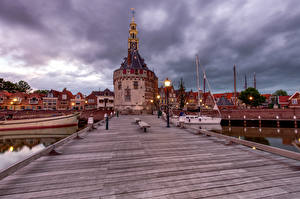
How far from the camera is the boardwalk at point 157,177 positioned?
9.73 ft

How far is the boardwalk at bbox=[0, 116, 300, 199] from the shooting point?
2965 mm

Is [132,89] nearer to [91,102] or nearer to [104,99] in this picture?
[104,99]

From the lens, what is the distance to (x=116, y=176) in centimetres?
377

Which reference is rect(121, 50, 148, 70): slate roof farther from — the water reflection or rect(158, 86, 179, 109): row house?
the water reflection

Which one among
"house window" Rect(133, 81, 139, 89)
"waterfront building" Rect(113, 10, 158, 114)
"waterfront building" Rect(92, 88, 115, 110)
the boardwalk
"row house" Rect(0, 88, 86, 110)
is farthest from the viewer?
"waterfront building" Rect(92, 88, 115, 110)

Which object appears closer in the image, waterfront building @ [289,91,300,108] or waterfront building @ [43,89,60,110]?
waterfront building @ [289,91,300,108]

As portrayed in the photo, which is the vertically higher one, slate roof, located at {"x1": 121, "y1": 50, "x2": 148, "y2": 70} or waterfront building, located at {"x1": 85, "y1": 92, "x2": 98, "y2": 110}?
slate roof, located at {"x1": 121, "y1": 50, "x2": 148, "y2": 70}

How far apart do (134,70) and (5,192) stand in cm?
3848

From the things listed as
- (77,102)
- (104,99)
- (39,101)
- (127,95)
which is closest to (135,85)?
(127,95)

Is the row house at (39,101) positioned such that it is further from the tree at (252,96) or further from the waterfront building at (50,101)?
the tree at (252,96)

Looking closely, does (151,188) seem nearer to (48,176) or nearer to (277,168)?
(48,176)

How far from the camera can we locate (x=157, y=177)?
12.0ft

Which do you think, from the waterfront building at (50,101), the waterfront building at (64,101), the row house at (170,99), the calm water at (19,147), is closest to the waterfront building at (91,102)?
the waterfront building at (64,101)

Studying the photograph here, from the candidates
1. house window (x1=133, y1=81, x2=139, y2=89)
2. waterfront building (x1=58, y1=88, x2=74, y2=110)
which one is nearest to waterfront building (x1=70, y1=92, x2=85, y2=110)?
waterfront building (x1=58, y1=88, x2=74, y2=110)
